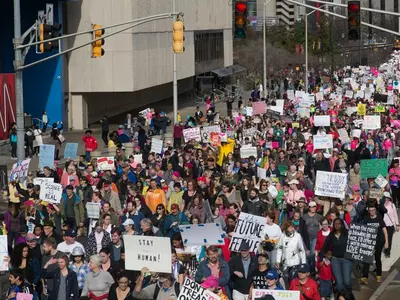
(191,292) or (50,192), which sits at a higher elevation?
(50,192)

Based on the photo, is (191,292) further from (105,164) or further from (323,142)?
(323,142)

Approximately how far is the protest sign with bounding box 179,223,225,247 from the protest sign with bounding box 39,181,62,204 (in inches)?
208

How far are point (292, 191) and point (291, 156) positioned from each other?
5416 mm

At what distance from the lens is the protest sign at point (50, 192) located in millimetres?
19641

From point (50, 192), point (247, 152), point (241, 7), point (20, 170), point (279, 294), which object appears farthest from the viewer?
point (247, 152)

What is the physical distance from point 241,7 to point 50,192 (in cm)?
505

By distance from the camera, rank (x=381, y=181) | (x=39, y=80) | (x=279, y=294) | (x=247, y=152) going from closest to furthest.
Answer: (x=279, y=294)
(x=381, y=181)
(x=247, y=152)
(x=39, y=80)

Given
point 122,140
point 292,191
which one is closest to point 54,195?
point 292,191

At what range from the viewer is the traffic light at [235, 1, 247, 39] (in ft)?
71.0

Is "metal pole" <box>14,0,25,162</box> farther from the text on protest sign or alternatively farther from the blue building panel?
the blue building panel

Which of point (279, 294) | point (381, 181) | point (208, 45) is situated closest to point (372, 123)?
point (381, 181)

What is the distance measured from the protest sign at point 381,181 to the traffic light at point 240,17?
12.0 feet

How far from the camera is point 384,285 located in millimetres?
16875

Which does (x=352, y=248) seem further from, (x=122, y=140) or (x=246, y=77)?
(x=246, y=77)
